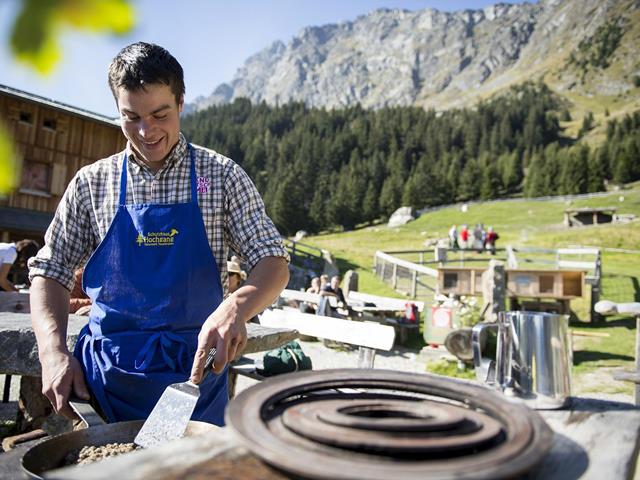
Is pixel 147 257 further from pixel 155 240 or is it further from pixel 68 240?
pixel 68 240

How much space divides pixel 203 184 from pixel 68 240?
0.56 m

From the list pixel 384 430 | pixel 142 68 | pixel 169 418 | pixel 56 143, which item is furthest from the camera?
pixel 56 143

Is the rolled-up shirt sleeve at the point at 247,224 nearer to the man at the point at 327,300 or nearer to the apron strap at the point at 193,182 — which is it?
the apron strap at the point at 193,182

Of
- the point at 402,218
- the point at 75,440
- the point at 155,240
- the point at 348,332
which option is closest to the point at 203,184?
the point at 155,240

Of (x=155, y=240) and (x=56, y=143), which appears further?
(x=56, y=143)

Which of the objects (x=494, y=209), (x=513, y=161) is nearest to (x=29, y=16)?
(x=494, y=209)

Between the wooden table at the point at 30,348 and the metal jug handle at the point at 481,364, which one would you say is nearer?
the metal jug handle at the point at 481,364

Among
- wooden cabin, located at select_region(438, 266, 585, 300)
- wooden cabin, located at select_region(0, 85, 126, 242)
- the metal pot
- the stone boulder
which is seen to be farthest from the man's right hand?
the stone boulder

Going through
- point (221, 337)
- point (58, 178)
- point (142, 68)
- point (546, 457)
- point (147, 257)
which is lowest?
point (546, 457)

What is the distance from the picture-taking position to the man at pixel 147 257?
1.69 meters

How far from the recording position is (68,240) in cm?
190

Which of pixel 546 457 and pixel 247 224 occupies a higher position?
pixel 247 224

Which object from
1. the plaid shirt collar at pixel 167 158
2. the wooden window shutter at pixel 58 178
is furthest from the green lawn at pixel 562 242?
the wooden window shutter at pixel 58 178

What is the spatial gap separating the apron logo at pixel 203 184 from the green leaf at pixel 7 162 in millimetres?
1321
